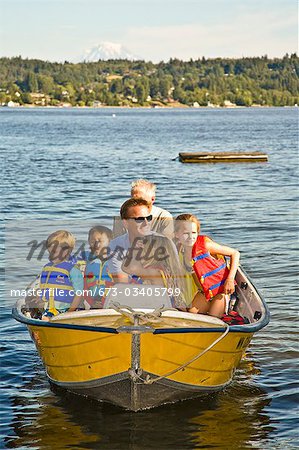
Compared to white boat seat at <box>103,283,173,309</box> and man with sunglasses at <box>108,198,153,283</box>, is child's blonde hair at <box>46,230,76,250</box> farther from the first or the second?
white boat seat at <box>103,283,173,309</box>

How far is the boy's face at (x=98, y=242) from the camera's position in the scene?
9383 millimetres

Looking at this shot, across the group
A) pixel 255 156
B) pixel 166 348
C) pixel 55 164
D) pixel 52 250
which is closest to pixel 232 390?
pixel 166 348

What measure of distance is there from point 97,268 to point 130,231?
76 centimetres

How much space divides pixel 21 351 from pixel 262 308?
3.50m

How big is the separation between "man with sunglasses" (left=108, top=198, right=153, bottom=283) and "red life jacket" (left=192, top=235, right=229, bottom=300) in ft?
2.95

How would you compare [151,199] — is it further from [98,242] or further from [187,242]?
[98,242]

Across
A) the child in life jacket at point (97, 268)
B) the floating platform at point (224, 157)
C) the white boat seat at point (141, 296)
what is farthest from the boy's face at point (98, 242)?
the floating platform at point (224, 157)

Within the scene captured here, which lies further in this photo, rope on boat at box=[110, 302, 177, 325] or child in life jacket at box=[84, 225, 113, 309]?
child in life jacket at box=[84, 225, 113, 309]

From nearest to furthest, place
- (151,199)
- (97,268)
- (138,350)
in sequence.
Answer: (138,350) < (97,268) < (151,199)

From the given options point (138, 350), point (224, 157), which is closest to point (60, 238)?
point (138, 350)

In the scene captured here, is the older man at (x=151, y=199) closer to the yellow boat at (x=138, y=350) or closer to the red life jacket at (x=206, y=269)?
the red life jacket at (x=206, y=269)

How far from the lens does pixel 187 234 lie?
9.51 meters

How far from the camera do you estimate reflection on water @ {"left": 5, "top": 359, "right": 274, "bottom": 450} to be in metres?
8.71

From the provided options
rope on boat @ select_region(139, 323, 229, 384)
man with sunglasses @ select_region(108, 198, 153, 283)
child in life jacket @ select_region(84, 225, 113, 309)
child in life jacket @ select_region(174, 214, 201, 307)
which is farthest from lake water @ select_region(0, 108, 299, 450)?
man with sunglasses @ select_region(108, 198, 153, 283)
